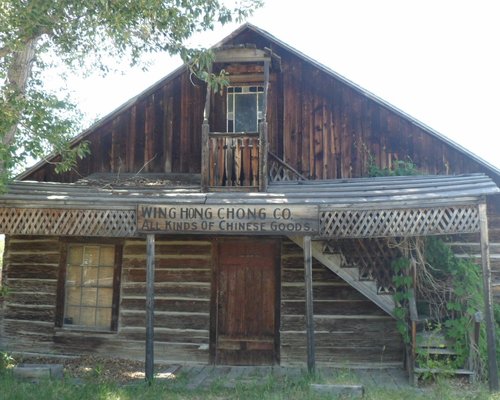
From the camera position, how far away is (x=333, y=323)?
9.38m

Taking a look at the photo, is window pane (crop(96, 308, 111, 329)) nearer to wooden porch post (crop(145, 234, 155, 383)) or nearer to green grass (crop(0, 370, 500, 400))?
green grass (crop(0, 370, 500, 400))

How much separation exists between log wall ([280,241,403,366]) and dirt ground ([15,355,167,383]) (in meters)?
2.52

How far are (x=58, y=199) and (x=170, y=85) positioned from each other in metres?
4.09

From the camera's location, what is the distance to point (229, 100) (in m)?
10.7

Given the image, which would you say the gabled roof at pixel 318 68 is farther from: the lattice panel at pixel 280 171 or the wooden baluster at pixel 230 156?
the lattice panel at pixel 280 171

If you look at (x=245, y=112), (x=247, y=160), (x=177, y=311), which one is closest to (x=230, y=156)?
(x=247, y=160)

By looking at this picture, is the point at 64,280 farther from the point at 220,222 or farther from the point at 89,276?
the point at 220,222

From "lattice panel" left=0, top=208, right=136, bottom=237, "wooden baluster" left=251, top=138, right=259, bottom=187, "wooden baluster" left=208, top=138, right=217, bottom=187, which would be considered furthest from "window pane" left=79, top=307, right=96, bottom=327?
"wooden baluster" left=251, top=138, right=259, bottom=187

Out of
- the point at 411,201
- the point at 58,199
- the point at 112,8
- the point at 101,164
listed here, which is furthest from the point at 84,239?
the point at 411,201

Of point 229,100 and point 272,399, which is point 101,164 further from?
point 272,399

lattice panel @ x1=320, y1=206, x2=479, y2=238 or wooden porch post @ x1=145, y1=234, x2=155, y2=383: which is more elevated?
lattice panel @ x1=320, y1=206, x2=479, y2=238

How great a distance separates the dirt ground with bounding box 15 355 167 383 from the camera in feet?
27.2

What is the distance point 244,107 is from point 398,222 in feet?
15.1

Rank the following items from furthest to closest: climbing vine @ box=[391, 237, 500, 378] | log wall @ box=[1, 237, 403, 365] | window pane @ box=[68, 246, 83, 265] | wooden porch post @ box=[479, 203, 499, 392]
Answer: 1. window pane @ box=[68, 246, 83, 265]
2. log wall @ box=[1, 237, 403, 365]
3. climbing vine @ box=[391, 237, 500, 378]
4. wooden porch post @ box=[479, 203, 499, 392]
